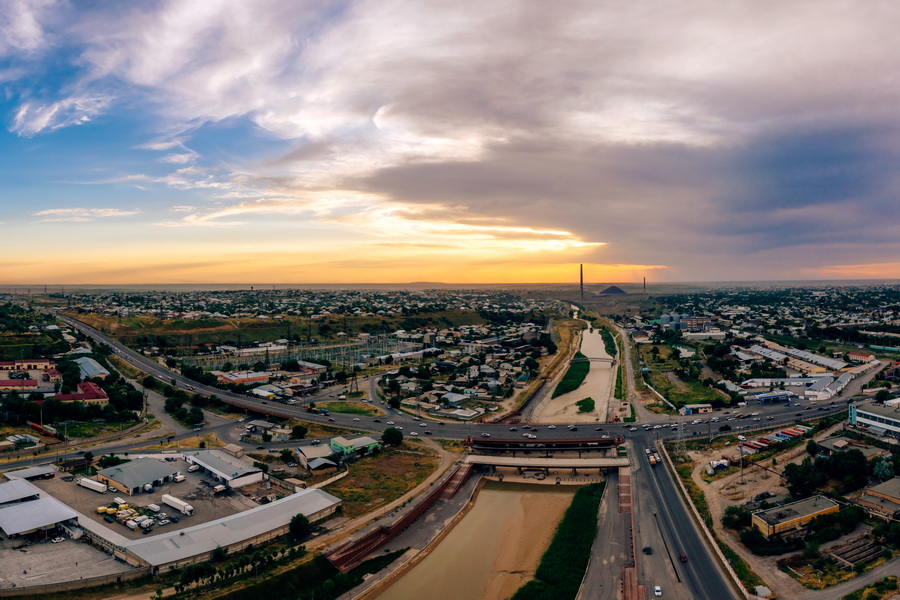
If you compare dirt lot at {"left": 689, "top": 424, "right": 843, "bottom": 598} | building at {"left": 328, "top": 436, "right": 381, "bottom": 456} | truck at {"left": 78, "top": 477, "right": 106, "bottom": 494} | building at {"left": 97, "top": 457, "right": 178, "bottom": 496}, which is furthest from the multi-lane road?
truck at {"left": 78, "top": 477, "right": 106, "bottom": 494}

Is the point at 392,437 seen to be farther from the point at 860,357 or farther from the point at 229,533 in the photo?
the point at 860,357

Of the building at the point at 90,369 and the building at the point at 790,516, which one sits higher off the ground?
the building at the point at 90,369

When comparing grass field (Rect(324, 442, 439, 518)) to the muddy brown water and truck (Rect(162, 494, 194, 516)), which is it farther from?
truck (Rect(162, 494, 194, 516))

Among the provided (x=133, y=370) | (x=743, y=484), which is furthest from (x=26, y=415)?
(x=743, y=484)

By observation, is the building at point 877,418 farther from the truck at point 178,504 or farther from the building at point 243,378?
the building at point 243,378

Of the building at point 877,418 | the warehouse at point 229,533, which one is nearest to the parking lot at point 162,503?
the warehouse at point 229,533

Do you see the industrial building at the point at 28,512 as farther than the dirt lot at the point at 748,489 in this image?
Yes

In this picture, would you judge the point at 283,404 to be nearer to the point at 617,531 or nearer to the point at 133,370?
the point at 133,370
